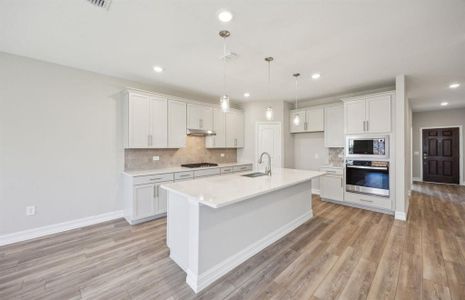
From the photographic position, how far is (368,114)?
13.4 feet

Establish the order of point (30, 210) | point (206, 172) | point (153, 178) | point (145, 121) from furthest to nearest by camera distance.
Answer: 1. point (206, 172)
2. point (145, 121)
3. point (153, 178)
4. point (30, 210)

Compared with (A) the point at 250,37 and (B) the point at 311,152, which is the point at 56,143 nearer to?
(A) the point at 250,37

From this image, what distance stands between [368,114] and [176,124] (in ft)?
13.1

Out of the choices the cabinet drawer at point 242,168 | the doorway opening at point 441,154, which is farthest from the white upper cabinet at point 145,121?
the doorway opening at point 441,154

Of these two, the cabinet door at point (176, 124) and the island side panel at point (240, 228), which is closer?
the island side panel at point (240, 228)

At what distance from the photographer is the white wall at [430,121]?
665 cm

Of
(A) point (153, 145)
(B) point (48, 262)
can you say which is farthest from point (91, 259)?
(A) point (153, 145)

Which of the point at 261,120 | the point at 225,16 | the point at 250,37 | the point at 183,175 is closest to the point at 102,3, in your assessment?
the point at 225,16

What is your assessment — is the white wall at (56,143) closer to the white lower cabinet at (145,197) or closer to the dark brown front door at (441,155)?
the white lower cabinet at (145,197)

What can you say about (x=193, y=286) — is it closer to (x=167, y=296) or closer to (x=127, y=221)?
(x=167, y=296)

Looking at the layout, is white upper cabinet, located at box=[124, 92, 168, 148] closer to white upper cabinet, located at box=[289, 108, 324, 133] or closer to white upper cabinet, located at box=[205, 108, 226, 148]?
white upper cabinet, located at box=[205, 108, 226, 148]

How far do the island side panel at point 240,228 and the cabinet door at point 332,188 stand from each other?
175 centimetres

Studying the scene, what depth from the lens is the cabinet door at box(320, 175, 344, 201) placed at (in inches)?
179

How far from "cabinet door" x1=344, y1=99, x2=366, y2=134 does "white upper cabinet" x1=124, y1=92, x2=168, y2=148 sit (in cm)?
388
